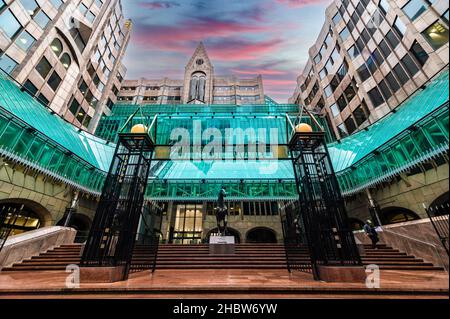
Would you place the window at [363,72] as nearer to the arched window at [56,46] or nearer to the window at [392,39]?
the window at [392,39]

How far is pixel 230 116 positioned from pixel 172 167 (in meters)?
12.6

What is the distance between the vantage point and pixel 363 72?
24609mm

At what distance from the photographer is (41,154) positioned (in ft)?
49.4

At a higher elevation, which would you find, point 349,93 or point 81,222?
point 349,93

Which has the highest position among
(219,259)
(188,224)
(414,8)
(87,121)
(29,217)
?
(414,8)

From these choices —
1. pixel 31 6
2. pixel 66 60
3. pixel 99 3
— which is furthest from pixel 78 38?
pixel 99 3

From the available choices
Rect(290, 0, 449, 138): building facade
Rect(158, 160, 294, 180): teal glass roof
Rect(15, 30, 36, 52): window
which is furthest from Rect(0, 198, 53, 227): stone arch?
Rect(290, 0, 449, 138): building facade

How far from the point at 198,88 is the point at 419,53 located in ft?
129

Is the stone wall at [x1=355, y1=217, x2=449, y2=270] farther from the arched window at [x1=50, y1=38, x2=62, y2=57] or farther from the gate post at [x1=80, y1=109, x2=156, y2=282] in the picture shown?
the arched window at [x1=50, y1=38, x2=62, y2=57]

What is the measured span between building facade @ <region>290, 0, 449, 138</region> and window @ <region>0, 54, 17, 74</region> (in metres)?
32.8

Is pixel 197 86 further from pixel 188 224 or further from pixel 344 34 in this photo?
pixel 188 224

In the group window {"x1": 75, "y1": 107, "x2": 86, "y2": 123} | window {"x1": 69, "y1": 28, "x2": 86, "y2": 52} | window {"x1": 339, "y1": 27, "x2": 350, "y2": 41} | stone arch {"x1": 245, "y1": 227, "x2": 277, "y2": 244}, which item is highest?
window {"x1": 339, "y1": 27, "x2": 350, "y2": 41}

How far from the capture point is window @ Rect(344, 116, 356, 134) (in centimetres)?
2657
